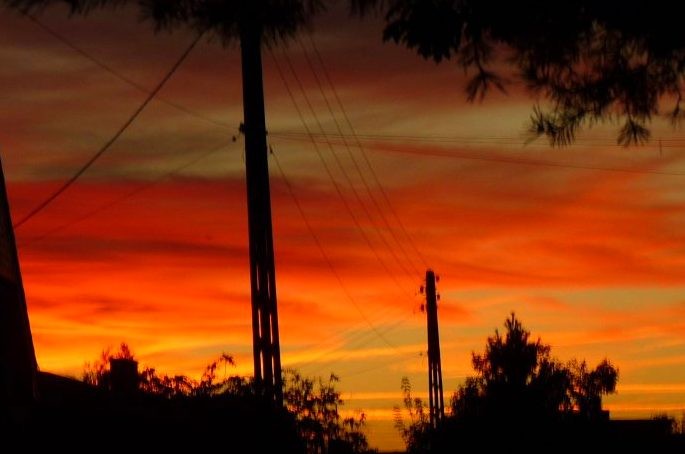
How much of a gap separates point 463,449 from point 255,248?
13.0 m

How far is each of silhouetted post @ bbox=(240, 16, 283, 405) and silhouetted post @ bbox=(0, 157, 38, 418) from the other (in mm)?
3664

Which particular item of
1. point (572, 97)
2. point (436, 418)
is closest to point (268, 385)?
point (572, 97)

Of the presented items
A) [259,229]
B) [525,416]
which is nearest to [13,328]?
[259,229]

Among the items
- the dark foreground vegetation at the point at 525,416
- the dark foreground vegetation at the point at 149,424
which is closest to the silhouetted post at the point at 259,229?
the dark foreground vegetation at the point at 149,424

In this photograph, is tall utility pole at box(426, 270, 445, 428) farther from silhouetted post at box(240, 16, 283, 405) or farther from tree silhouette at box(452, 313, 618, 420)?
silhouetted post at box(240, 16, 283, 405)

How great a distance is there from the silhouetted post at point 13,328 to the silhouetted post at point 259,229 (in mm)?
3664

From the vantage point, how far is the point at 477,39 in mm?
9945

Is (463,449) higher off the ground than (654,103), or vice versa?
(654,103)

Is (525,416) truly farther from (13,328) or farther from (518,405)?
(13,328)

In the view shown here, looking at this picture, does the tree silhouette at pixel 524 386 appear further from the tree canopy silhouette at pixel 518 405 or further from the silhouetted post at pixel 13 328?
the silhouetted post at pixel 13 328

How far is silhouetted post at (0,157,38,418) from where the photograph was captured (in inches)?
669

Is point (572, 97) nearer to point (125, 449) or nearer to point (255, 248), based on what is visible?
point (255, 248)

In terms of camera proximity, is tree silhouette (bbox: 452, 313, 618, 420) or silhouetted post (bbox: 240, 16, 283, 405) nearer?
silhouetted post (bbox: 240, 16, 283, 405)

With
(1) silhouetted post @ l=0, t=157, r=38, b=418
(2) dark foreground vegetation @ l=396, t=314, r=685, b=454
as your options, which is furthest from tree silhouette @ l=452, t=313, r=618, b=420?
(1) silhouetted post @ l=0, t=157, r=38, b=418
